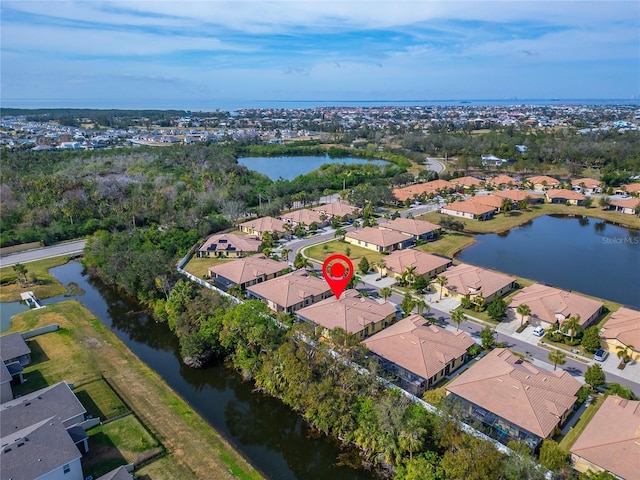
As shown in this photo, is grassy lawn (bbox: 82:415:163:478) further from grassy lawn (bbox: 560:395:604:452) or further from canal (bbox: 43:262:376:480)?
grassy lawn (bbox: 560:395:604:452)

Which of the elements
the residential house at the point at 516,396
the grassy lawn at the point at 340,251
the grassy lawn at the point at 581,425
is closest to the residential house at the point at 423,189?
the grassy lawn at the point at 340,251

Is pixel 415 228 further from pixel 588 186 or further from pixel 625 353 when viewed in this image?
pixel 588 186

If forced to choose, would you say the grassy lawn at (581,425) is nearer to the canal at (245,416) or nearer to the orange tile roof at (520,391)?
the orange tile roof at (520,391)

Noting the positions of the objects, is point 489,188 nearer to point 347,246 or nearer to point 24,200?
point 347,246

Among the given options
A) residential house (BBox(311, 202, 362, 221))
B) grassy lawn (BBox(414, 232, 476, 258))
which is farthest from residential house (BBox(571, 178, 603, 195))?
residential house (BBox(311, 202, 362, 221))

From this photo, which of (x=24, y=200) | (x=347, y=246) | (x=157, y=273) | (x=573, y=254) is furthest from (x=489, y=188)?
(x=24, y=200)

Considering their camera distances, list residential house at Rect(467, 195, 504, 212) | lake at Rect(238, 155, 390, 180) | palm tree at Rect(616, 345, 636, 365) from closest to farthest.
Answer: palm tree at Rect(616, 345, 636, 365), residential house at Rect(467, 195, 504, 212), lake at Rect(238, 155, 390, 180)
